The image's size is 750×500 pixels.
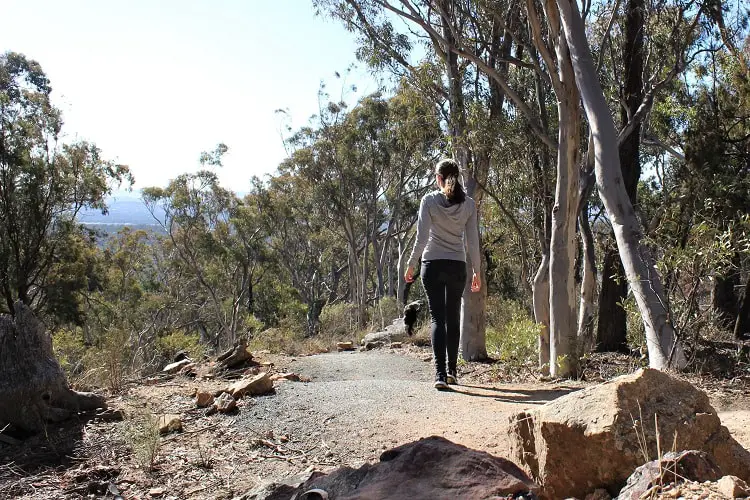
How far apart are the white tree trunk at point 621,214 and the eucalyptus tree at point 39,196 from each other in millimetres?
15802

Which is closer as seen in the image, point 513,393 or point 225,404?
point 225,404

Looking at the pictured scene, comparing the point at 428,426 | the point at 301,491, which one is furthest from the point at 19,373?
the point at 301,491

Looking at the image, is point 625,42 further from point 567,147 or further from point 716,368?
point 716,368

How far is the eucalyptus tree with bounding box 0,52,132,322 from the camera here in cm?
1822

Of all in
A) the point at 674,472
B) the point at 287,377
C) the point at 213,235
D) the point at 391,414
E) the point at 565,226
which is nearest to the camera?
the point at 674,472

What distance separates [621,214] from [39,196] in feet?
56.5

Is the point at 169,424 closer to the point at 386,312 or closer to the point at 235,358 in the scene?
the point at 235,358

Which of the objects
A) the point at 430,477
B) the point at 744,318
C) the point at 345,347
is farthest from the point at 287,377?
the point at 744,318

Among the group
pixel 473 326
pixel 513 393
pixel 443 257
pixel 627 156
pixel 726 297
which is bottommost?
pixel 513 393

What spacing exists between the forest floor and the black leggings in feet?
1.19

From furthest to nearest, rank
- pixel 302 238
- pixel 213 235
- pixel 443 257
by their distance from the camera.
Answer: pixel 302 238
pixel 213 235
pixel 443 257

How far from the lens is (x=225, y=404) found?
498cm

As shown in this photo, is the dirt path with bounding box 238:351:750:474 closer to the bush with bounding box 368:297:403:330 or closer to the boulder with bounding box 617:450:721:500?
the boulder with bounding box 617:450:721:500

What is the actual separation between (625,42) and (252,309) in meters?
24.2
